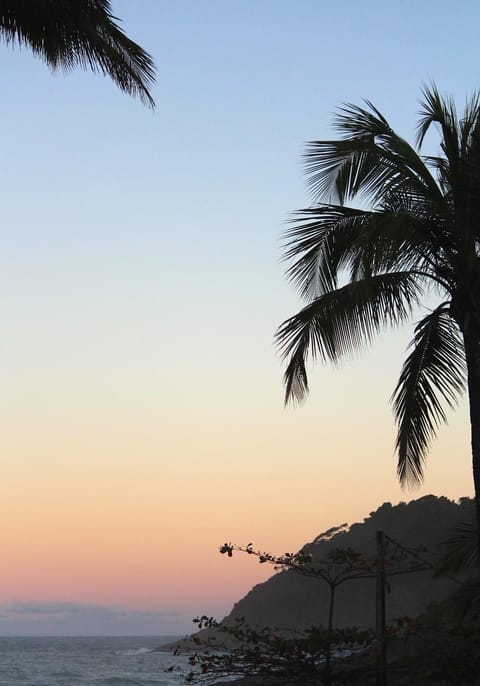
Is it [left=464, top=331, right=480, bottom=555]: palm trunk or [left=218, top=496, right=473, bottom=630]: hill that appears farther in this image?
[left=218, top=496, right=473, bottom=630]: hill

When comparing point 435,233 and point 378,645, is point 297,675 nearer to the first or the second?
point 378,645

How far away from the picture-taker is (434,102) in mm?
13398

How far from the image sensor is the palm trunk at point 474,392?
37.1 ft

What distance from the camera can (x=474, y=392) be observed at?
1141 cm

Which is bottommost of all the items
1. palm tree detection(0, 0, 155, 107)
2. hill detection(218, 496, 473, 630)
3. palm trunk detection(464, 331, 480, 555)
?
palm trunk detection(464, 331, 480, 555)

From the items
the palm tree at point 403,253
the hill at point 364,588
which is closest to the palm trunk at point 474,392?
the palm tree at point 403,253

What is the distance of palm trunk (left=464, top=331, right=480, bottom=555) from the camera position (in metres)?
11.3

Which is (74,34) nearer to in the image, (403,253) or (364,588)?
(403,253)

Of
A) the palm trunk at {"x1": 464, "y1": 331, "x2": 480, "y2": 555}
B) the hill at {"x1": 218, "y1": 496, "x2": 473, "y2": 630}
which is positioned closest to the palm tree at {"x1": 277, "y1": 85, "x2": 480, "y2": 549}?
the palm trunk at {"x1": 464, "y1": 331, "x2": 480, "y2": 555}

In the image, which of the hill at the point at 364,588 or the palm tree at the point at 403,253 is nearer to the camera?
the palm tree at the point at 403,253

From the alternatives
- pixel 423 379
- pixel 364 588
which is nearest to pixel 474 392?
pixel 423 379

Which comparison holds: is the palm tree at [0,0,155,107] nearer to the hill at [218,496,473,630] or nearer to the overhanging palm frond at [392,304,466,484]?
the overhanging palm frond at [392,304,466,484]

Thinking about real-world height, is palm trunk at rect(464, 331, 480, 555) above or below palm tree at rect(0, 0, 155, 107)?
below

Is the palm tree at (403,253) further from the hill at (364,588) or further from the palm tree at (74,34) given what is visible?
the hill at (364,588)
